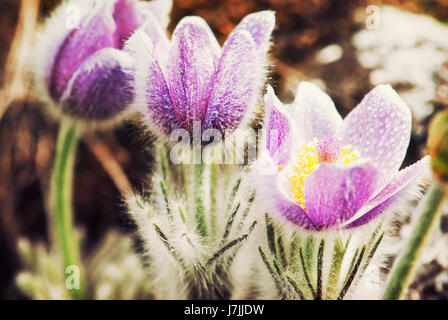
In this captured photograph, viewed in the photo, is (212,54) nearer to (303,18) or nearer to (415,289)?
(415,289)

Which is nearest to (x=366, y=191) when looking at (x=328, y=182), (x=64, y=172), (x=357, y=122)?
(x=328, y=182)

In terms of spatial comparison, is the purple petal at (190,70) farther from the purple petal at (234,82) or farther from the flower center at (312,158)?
the flower center at (312,158)

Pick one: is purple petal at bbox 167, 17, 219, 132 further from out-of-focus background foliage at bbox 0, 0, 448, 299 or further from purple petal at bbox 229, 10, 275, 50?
out-of-focus background foliage at bbox 0, 0, 448, 299

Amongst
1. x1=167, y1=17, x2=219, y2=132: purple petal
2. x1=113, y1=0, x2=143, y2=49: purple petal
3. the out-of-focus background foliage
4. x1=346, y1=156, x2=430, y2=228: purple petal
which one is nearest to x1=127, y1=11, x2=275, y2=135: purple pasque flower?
x1=167, y1=17, x2=219, y2=132: purple petal

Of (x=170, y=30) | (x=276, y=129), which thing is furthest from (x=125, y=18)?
(x=170, y=30)

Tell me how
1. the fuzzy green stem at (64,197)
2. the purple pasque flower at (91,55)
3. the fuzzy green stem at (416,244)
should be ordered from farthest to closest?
the fuzzy green stem at (64,197) → the purple pasque flower at (91,55) → the fuzzy green stem at (416,244)

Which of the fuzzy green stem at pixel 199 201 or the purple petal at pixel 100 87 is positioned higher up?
the purple petal at pixel 100 87

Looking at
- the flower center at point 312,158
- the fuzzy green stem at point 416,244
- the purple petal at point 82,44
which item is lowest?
the fuzzy green stem at point 416,244

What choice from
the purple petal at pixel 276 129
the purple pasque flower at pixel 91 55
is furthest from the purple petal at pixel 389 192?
the purple pasque flower at pixel 91 55
